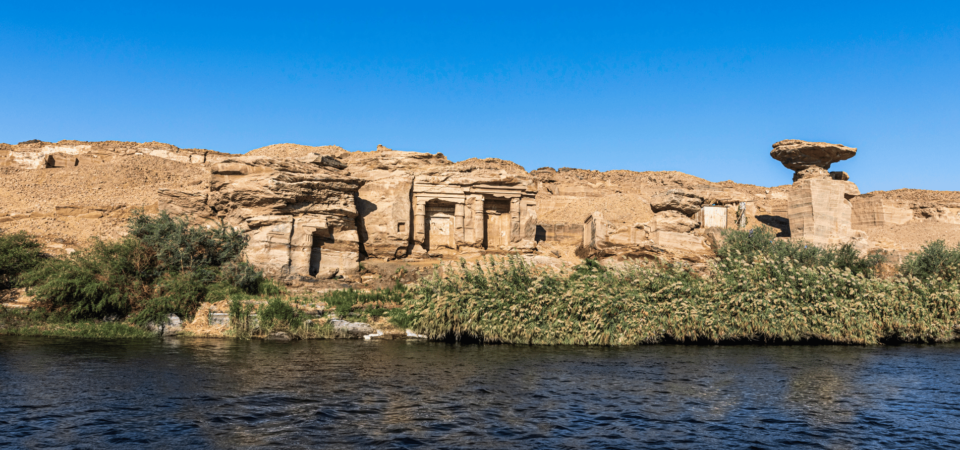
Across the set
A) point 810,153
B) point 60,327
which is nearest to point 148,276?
point 60,327

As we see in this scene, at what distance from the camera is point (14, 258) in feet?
60.1

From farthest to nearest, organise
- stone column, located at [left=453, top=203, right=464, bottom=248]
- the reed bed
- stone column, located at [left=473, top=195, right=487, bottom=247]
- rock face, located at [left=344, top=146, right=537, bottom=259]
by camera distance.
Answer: stone column, located at [left=473, top=195, right=487, bottom=247]
stone column, located at [left=453, top=203, right=464, bottom=248]
rock face, located at [left=344, top=146, right=537, bottom=259]
the reed bed

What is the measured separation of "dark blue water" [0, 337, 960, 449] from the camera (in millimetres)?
7895

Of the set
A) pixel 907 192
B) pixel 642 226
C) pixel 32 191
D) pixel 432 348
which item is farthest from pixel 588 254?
pixel 907 192

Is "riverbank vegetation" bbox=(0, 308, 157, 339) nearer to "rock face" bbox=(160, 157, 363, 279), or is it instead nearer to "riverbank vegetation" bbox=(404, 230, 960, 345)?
"rock face" bbox=(160, 157, 363, 279)

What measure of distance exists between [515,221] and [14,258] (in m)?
17.7

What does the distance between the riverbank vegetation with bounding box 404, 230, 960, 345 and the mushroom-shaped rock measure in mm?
22873

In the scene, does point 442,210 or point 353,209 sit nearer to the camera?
point 353,209

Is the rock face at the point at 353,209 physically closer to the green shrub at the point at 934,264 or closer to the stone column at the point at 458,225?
the stone column at the point at 458,225

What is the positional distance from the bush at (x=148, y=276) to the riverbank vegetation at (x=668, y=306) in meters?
5.99

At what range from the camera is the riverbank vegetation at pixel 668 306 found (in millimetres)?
15836

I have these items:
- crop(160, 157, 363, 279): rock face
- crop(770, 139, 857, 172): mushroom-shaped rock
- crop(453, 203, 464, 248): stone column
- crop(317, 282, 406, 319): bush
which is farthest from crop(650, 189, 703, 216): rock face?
crop(317, 282, 406, 319): bush

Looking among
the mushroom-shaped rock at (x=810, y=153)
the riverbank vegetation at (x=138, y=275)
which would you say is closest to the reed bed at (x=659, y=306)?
the riverbank vegetation at (x=138, y=275)

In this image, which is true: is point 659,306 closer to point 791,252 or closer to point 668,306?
point 668,306
